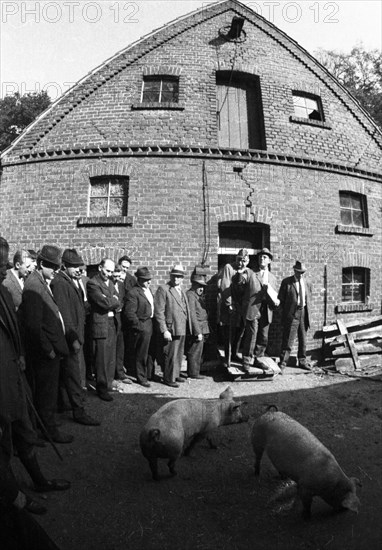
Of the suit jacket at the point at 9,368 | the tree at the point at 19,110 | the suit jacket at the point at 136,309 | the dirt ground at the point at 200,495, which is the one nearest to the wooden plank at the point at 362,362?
the dirt ground at the point at 200,495

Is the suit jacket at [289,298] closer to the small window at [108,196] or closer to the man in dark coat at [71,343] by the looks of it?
the small window at [108,196]

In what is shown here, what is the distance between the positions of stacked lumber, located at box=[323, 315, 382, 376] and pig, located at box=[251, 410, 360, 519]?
515 cm

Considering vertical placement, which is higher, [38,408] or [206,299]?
[206,299]

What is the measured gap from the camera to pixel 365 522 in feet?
10.8

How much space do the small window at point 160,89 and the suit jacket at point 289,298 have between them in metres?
5.62

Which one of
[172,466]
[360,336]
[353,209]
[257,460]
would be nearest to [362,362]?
[360,336]

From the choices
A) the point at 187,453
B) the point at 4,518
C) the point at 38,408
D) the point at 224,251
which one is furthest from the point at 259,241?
the point at 4,518

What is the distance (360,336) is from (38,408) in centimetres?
733

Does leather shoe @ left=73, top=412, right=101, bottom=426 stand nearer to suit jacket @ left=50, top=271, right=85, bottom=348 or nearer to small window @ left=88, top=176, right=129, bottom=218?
suit jacket @ left=50, top=271, right=85, bottom=348

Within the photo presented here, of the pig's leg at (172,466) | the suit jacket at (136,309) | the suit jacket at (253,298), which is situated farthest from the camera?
the suit jacket at (253,298)

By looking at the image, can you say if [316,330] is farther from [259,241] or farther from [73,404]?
[73,404]

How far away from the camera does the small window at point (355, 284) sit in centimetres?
998

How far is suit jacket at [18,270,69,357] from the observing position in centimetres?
423

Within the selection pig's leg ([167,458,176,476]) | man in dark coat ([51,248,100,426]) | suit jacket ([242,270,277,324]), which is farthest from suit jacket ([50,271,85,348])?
suit jacket ([242,270,277,324])
